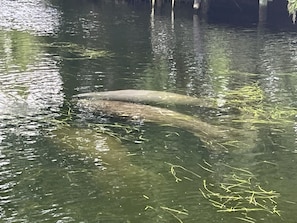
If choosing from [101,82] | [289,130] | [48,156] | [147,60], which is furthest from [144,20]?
[48,156]

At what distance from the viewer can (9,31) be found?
31.4 meters

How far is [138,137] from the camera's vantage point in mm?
14617

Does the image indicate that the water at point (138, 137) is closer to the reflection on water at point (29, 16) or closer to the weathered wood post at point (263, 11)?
the reflection on water at point (29, 16)

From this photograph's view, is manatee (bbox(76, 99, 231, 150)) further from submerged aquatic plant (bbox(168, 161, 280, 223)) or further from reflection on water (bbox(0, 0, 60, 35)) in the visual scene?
reflection on water (bbox(0, 0, 60, 35))

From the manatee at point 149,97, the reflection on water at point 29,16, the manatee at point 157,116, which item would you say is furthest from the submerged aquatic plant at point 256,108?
the reflection on water at point 29,16

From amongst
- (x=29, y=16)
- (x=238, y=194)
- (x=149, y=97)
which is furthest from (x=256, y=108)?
(x=29, y=16)

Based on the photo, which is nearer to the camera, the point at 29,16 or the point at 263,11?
the point at 29,16

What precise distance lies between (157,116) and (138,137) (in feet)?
6.04

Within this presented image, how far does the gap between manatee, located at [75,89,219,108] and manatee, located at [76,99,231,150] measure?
0.52 metres

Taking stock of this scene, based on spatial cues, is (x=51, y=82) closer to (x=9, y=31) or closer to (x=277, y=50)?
(x=9, y=31)

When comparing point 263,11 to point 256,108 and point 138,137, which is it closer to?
point 256,108

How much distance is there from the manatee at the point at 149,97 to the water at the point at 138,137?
52 cm

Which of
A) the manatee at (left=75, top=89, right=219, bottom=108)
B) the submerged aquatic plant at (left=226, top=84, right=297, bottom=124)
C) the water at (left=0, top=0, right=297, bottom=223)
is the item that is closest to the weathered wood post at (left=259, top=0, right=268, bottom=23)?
the water at (left=0, top=0, right=297, bottom=223)

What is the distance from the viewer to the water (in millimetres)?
10719
